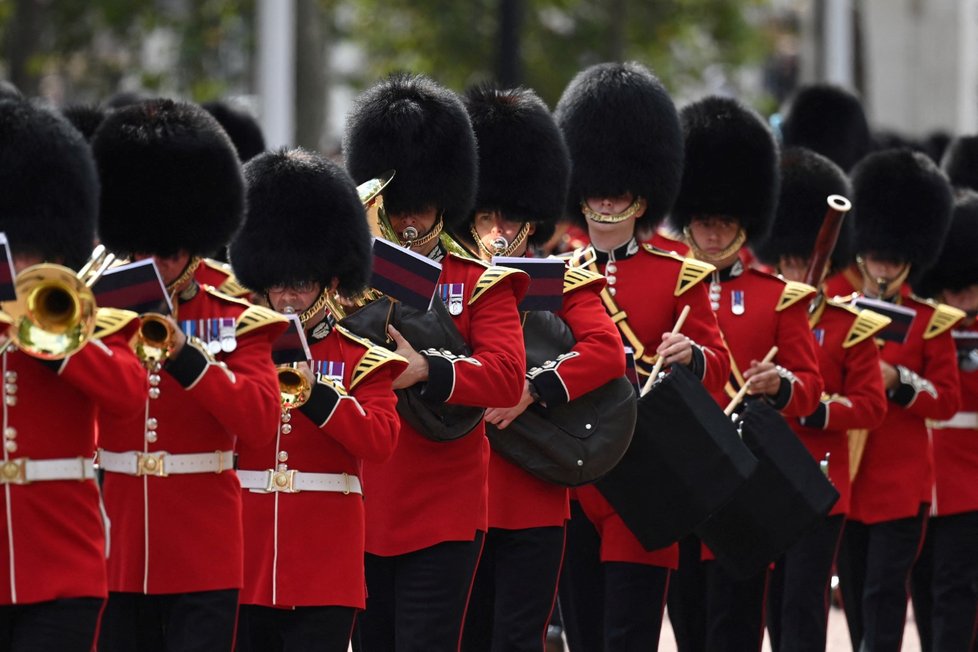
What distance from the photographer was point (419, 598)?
5418mm

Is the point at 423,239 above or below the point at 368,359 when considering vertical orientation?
above

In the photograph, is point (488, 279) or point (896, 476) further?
point (896, 476)

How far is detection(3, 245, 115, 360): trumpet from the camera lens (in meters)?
4.16

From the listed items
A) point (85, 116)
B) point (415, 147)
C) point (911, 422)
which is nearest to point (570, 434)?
point (415, 147)

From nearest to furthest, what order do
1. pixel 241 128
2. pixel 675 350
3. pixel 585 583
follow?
1. pixel 675 350
2. pixel 585 583
3. pixel 241 128

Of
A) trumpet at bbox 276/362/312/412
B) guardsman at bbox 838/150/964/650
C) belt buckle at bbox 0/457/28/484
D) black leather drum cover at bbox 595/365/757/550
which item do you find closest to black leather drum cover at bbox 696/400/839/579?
black leather drum cover at bbox 595/365/757/550

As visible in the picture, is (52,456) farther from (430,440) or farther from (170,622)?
(430,440)

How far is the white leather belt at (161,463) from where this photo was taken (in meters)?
4.84

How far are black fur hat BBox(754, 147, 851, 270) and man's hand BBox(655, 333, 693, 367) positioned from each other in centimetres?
134

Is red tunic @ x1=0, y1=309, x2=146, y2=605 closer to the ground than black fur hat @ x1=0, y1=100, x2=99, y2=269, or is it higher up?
closer to the ground

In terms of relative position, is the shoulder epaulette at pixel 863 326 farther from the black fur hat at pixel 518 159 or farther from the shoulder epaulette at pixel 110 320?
the shoulder epaulette at pixel 110 320

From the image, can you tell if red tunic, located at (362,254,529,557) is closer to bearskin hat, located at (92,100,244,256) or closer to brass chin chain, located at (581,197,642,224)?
bearskin hat, located at (92,100,244,256)

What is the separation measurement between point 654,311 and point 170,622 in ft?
6.69

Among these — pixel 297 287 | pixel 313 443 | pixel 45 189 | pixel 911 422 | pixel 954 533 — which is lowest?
pixel 954 533
